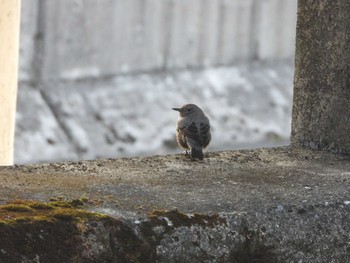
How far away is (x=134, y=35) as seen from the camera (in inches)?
475

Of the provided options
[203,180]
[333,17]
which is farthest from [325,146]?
[203,180]

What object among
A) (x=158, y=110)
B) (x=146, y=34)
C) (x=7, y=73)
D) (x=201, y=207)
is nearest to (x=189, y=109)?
(x=7, y=73)

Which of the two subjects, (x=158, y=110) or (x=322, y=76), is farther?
(x=158, y=110)

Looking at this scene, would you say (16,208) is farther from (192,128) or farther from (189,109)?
(189,109)

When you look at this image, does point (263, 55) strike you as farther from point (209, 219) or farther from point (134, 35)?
point (209, 219)

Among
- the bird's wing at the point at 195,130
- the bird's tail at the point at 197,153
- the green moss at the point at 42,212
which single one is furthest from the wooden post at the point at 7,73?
the green moss at the point at 42,212

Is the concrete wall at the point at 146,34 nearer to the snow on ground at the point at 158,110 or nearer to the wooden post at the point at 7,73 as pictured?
the snow on ground at the point at 158,110

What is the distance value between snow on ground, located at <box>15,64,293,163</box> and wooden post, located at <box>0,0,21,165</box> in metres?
4.35

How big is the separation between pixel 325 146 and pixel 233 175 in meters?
0.66

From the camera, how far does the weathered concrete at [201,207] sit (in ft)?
9.17

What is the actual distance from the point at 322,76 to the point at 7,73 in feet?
8.61

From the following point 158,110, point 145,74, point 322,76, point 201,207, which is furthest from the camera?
point 145,74

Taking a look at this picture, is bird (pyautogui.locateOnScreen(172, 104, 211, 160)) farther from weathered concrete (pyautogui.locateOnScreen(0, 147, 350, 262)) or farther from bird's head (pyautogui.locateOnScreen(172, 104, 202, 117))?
weathered concrete (pyautogui.locateOnScreen(0, 147, 350, 262))

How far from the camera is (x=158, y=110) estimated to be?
11719 mm
